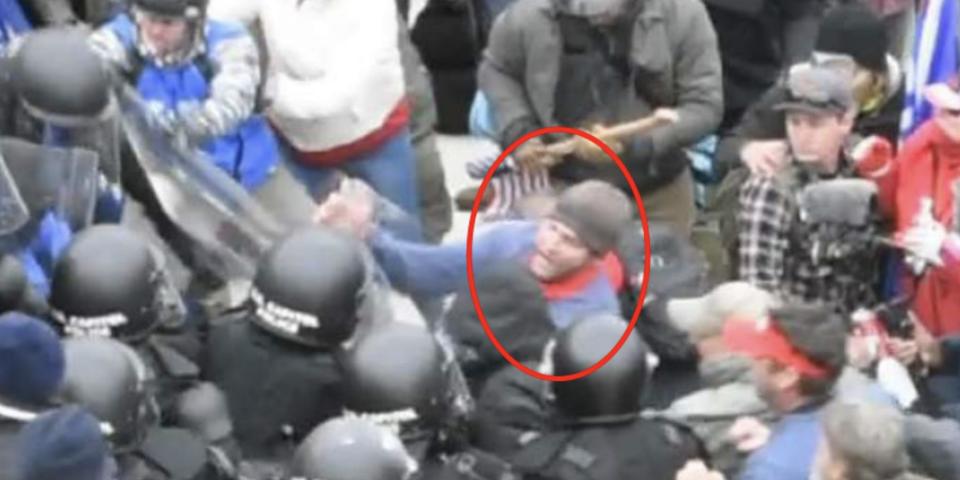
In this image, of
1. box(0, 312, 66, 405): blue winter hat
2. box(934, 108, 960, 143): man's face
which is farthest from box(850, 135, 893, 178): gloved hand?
box(0, 312, 66, 405): blue winter hat

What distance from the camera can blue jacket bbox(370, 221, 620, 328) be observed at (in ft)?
33.2

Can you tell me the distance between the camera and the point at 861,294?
10766 mm

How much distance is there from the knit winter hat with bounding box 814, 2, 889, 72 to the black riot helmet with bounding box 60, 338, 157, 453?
3544 mm

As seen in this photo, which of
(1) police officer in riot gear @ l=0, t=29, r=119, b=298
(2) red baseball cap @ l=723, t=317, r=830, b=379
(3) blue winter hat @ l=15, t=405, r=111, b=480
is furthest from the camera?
(1) police officer in riot gear @ l=0, t=29, r=119, b=298

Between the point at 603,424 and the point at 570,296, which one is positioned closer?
the point at 603,424

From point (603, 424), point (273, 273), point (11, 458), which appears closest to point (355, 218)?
point (273, 273)

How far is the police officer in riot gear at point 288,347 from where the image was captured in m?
9.30

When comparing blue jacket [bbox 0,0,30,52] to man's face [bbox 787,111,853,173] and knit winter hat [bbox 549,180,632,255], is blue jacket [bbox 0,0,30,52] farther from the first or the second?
man's face [bbox 787,111,853,173]

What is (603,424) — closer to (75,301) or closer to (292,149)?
(75,301)

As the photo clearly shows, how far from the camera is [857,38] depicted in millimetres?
11383

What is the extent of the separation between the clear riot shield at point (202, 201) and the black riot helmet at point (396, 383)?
1458 mm

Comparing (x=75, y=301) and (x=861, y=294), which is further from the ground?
(x=75, y=301)

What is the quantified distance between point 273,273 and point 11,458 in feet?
5.39

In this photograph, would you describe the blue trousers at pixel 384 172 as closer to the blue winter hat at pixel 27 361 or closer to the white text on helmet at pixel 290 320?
the white text on helmet at pixel 290 320
